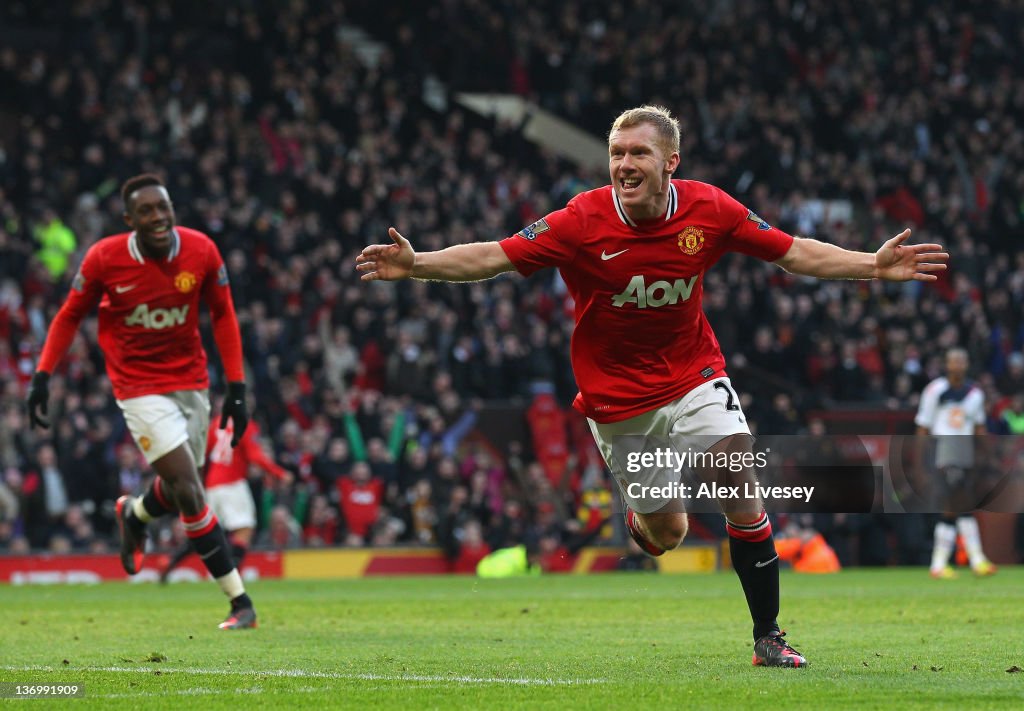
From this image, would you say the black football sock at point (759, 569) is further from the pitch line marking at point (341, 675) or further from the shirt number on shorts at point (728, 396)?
the pitch line marking at point (341, 675)

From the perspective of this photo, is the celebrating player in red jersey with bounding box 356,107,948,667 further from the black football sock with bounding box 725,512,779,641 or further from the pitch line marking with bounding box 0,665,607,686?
the pitch line marking with bounding box 0,665,607,686

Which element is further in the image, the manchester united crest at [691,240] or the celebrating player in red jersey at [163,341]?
the celebrating player in red jersey at [163,341]

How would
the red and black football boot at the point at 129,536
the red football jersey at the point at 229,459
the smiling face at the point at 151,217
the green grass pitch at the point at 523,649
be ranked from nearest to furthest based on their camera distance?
the green grass pitch at the point at 523,649, the smiling face at the point at 151,217, the red and black football boot at the point at 129,536, the red football jersey at the point at 229,459

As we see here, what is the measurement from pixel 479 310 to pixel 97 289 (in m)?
13.8

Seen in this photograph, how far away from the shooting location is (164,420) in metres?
10.6

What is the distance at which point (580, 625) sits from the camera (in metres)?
11.0

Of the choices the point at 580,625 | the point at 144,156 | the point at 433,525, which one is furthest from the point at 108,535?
the point at 580,625

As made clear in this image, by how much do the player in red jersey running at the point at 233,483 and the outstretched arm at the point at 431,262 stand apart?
31.1ft

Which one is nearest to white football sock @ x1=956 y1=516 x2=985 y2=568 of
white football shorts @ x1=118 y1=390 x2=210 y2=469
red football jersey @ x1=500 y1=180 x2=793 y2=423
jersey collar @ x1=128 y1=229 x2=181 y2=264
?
white football shorts @ x1=118 y1=390 x2=210 y2=469

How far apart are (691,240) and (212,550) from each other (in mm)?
4349

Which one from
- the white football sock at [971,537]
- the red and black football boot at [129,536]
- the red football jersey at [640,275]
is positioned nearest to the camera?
the red football jersey at [640,275]

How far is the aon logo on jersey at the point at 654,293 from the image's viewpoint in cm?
774

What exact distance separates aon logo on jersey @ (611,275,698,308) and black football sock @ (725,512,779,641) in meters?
1.08

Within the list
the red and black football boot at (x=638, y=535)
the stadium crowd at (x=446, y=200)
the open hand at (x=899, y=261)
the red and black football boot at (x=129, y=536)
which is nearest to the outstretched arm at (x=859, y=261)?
the open hand at (x=899, y=261)
